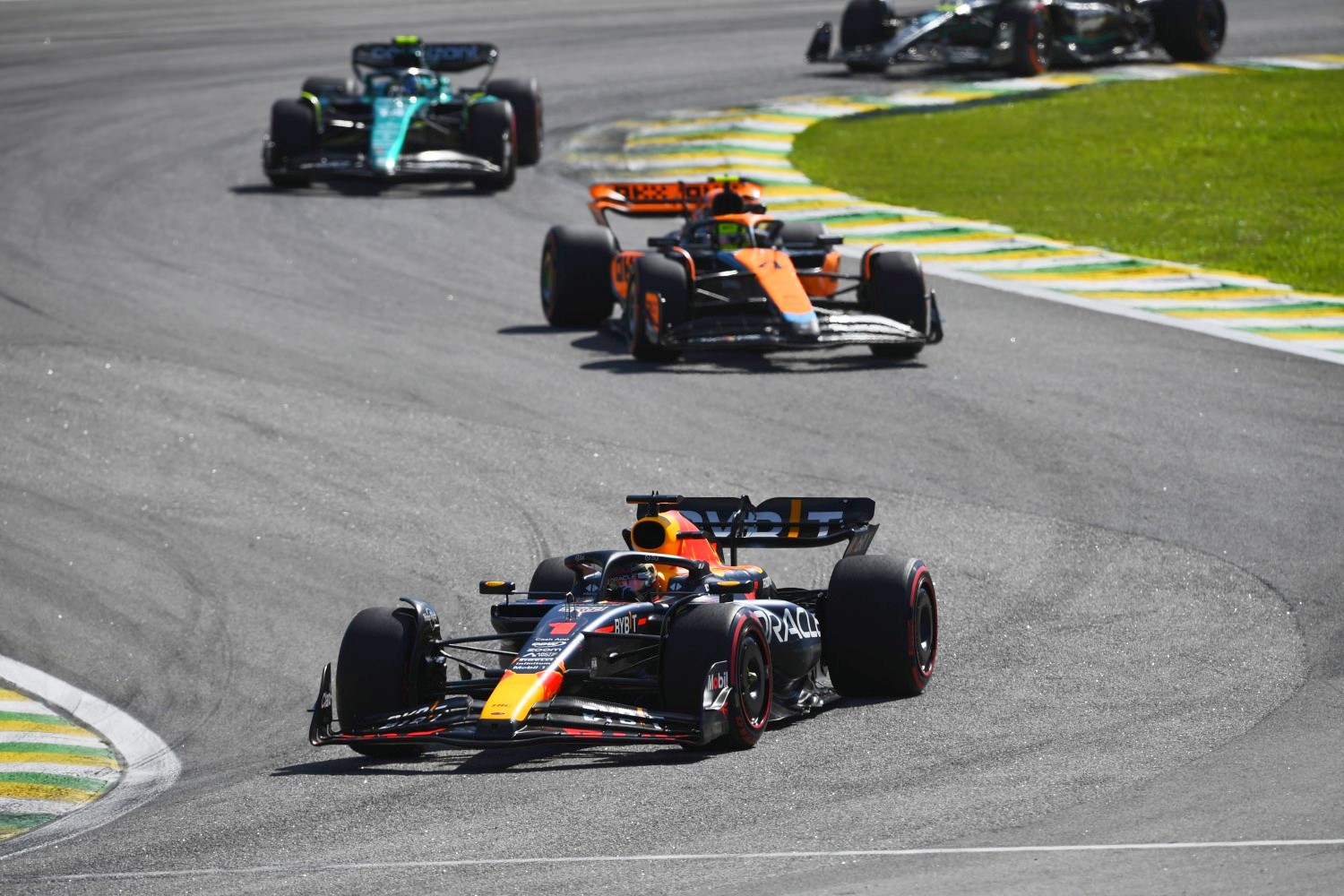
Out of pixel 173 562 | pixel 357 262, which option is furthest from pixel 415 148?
pixel 173 562

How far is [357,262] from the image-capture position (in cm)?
2169

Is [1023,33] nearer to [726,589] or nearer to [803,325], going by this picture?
[803,325]

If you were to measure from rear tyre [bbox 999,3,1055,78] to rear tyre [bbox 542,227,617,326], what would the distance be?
1415 centimetres

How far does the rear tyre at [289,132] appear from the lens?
2450 cm

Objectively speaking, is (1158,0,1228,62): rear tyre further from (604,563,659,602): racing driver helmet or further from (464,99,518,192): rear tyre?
(604,563,659,602): racing driver helmet

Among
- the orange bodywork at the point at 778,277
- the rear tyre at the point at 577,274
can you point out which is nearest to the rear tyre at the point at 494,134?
the rear tyre at the point at 577,274

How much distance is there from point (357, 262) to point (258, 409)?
19.4ft

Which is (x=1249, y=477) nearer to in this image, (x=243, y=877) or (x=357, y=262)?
(x=243, y=877)

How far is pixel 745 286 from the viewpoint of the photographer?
1741cm

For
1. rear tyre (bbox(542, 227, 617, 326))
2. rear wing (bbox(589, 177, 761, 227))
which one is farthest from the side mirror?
rear tyre (bbox(542, 227, 617, 326))

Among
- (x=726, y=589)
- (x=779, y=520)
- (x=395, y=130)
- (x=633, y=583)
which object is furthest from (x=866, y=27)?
(x=633, y=583)

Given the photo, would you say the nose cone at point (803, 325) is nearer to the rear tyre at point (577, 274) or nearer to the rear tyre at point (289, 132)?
the rear tyre at point (577, 274)

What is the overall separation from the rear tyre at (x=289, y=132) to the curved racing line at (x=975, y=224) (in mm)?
3663

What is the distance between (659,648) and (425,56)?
1835cm
